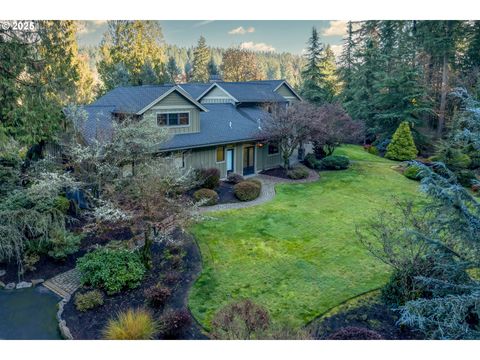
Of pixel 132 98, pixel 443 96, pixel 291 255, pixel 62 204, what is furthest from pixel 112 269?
pixel 443 96

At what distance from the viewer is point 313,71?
36656 millimetres

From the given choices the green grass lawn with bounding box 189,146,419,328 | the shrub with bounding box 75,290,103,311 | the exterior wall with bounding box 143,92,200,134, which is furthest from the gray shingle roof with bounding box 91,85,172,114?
the shrub with bounding box 75,290,103,311

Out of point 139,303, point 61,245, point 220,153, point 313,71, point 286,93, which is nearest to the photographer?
point 139,303

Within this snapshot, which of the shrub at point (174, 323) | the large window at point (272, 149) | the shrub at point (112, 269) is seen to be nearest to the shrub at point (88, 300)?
the shrub at point (112, 269)

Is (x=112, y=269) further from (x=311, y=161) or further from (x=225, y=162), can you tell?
(x=311, y=161)

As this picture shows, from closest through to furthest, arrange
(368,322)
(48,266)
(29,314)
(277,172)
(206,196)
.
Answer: (368,322) → (29,314) → (48,266) → (206,196) → (277,172)

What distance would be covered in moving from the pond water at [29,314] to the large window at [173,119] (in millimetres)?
10444

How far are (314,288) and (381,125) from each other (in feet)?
83.0

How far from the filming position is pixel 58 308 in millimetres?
8805

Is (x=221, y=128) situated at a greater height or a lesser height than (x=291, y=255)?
greater

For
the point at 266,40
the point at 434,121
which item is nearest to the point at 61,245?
the point at 266,40

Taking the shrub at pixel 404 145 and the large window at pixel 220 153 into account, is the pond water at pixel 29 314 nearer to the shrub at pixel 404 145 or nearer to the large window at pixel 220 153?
the large window at pixel 220 153

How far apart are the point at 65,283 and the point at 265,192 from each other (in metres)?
10.9

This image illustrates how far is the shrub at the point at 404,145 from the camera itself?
25.9 metres
